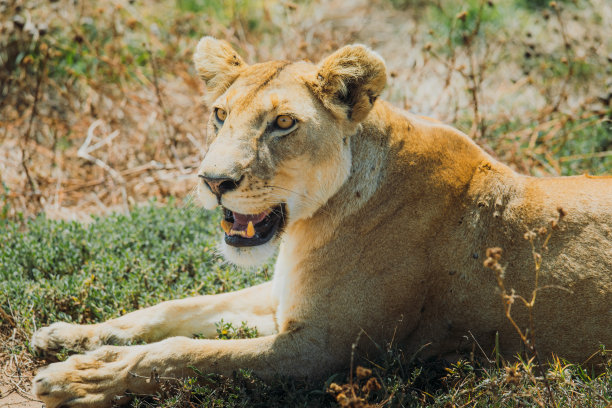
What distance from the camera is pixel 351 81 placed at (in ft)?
11.9

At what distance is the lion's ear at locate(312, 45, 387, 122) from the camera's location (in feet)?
11.7

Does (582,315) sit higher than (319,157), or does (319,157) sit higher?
(319,157)

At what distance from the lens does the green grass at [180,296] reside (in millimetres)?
3494

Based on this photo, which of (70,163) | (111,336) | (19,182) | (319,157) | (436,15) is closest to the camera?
(319,157)

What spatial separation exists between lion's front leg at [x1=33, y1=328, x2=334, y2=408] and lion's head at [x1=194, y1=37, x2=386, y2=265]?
483mm

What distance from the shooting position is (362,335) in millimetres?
3678

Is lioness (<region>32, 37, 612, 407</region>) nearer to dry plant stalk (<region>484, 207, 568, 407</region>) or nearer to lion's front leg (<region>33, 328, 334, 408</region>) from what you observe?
lion's front leg (<region>33, 328, 334, 408</region>)

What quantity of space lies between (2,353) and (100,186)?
2.68 metres

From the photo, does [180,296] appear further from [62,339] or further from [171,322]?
[62,339]

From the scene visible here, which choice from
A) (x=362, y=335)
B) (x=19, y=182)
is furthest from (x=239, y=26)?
Answer: (x=362, y=335)

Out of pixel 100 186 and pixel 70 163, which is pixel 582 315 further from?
pixel 70 163

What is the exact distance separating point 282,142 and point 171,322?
4.87 ft

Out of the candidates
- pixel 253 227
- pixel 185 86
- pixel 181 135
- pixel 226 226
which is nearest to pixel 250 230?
pixel 253 227

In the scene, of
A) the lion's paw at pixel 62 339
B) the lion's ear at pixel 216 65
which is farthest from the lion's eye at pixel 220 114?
the lion's paw at pixel 62 339
